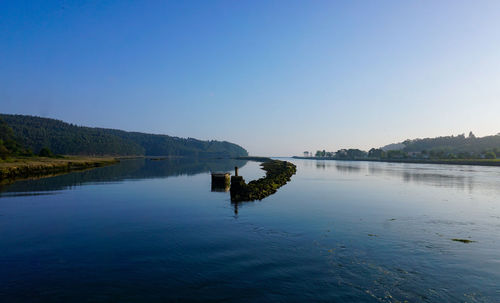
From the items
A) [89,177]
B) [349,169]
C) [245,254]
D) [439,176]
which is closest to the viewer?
[245,254]

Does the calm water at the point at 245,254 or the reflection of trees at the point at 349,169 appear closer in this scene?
the calm water at the point at 245,254

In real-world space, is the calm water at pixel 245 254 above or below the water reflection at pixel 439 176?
below

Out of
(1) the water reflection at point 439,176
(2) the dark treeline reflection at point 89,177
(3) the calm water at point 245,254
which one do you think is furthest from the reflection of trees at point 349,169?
(3) the calm water at point 245,254

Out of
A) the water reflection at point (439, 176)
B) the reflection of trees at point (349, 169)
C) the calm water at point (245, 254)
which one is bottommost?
the calm water at point (245, 254)

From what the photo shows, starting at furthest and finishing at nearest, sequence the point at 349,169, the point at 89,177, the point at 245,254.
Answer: the point at 349,169 → the point at 89,177 → the point at 245,254

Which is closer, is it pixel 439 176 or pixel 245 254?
pixel 245 254

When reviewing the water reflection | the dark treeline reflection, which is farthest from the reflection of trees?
the dark treeline reflection

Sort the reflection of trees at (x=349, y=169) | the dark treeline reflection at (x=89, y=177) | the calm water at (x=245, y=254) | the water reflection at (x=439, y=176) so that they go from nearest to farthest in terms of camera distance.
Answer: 1. the calm water at (x=245, y=254)
2. the dark treeline reflection at (x=89, y=177)
3. the water reflection at (x=439, y=176)
4. the reflection of trees at (x=349, y=169)

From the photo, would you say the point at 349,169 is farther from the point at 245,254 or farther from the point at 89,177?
the point at 245,254

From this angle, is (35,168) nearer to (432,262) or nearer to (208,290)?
(208,290)

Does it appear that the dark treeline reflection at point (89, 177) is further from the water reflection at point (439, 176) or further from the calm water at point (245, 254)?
the water reflection at point (439, 176)

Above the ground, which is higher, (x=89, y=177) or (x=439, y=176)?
(x=89, y=177)

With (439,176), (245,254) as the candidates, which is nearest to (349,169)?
(439,176)

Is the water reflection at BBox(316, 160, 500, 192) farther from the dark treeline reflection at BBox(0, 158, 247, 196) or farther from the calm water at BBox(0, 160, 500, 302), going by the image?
the dark treeline reflection at BBox(0, 158, 247, 196)
